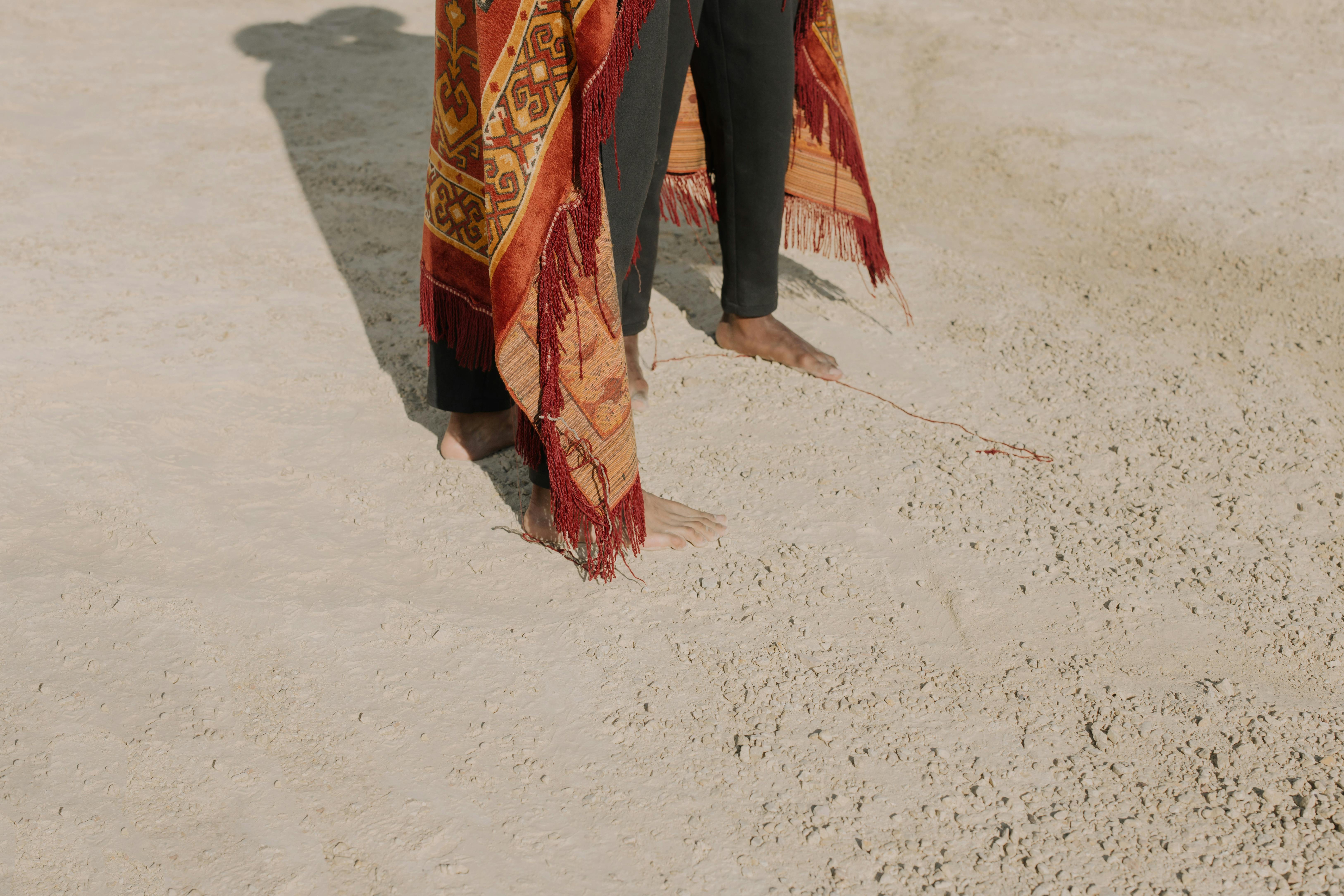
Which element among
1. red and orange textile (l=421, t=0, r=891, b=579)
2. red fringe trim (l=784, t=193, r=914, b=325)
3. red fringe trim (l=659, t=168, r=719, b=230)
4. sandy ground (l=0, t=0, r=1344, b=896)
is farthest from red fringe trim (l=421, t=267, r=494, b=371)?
red fringe trim (l=784, t=193, r=914, b=325)

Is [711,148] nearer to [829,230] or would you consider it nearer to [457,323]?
[829,230]

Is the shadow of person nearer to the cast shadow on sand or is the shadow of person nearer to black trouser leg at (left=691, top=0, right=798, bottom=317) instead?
the cast shadow on sand

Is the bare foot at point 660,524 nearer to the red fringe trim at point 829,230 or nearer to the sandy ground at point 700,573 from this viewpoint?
the sandy ground at point 700,573

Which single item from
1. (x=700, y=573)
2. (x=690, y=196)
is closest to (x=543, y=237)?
(x=700, y=573)

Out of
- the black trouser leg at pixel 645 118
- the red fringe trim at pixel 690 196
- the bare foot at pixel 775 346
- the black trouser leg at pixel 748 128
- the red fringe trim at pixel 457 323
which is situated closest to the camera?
the black trouser leg at pixel 645 118

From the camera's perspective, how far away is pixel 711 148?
249 centimetres

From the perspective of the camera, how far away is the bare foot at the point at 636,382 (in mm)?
2514

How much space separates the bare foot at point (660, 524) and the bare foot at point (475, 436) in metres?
0.24

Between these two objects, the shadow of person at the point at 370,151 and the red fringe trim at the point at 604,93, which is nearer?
the red fringe trim at the point at 604,93

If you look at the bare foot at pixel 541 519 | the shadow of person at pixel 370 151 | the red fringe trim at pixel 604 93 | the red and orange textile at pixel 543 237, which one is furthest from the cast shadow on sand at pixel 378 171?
the red fringe trim at pixel 604 93

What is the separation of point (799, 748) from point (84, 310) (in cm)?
215

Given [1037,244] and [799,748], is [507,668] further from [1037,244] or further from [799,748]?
[1037,244]

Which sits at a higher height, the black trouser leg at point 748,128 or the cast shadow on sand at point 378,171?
the black trouser leg at point 748,128

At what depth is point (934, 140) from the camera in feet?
13.7
